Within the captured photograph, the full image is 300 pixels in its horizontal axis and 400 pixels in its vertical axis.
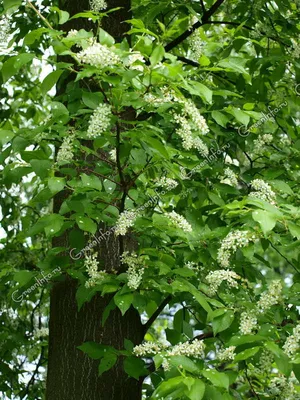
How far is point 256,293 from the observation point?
12.7 ft

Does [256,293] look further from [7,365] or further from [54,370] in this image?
[7,365]

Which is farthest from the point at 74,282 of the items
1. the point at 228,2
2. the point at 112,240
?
the point at 228,2

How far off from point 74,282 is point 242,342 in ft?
4.34

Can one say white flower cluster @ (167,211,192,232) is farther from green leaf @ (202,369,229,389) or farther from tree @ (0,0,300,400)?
green leaf @ (202,369,229,389)

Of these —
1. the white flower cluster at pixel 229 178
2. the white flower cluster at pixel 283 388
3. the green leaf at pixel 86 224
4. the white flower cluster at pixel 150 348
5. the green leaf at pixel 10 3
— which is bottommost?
the white flower cluster at pixel 283 388

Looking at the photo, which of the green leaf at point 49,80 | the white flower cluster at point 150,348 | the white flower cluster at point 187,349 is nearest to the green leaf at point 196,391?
the white flower cluster at point 187,349

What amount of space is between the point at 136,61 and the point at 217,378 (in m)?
1.09

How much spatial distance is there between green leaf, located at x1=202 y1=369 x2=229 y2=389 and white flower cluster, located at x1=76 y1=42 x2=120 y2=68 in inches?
42.2

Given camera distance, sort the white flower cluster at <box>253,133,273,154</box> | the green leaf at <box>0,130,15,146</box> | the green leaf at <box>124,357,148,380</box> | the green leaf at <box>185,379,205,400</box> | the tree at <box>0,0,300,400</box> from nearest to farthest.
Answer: the green leaf at <box>185,379,205,400</box>
the tree at <box>0,0,300,400</box>
the green leaf at <box>0,130,15,146</box>
the green leaf at <box>124,357,148,380</box>
the white flower cluster at <box>253,133,273,154</box>

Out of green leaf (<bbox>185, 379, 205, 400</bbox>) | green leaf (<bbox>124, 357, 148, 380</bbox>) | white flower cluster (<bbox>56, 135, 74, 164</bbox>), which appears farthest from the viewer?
green leaf (<bbox>124, 357, 148, 380</bbox>)

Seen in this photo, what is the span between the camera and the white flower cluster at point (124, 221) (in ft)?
10.0

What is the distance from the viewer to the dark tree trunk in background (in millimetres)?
3672

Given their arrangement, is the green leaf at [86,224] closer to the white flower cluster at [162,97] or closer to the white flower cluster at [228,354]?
the white flower cluster at [162,97]

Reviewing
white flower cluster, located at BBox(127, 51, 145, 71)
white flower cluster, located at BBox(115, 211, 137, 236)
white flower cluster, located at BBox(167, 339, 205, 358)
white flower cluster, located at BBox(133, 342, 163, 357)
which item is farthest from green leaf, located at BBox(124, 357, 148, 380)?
white flower cluster, located at BBox(127, 51, 145, 71)
